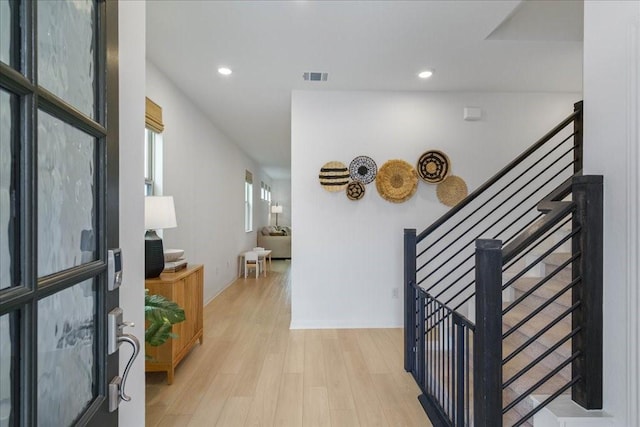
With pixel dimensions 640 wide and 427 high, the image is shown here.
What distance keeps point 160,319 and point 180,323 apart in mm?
630

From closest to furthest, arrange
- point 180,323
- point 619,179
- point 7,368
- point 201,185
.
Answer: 1. point 7,368
2. point 619,179
3. point 180,323
4. point 201,185

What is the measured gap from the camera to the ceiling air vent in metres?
3.30

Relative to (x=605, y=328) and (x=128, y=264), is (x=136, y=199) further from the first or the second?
(x=605, y=328)

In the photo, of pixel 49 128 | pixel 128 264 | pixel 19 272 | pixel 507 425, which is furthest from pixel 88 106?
pixel 507 425

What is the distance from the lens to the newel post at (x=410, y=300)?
8.18ft

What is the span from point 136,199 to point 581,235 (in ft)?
5.72

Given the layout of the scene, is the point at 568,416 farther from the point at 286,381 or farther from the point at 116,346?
the point at 286,381

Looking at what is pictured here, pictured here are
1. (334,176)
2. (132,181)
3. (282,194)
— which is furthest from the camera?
(282,194)

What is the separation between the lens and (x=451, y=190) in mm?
3754

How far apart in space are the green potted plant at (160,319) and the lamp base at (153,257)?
430 millimetres

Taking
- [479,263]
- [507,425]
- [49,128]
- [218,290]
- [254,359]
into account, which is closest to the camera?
[49,128]

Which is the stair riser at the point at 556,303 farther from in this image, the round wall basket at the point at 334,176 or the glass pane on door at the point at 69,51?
the glass pane on door at the point at 69,51

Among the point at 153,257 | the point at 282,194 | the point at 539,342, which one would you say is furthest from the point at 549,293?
the point at 282,194

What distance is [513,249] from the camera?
4.44 feet
